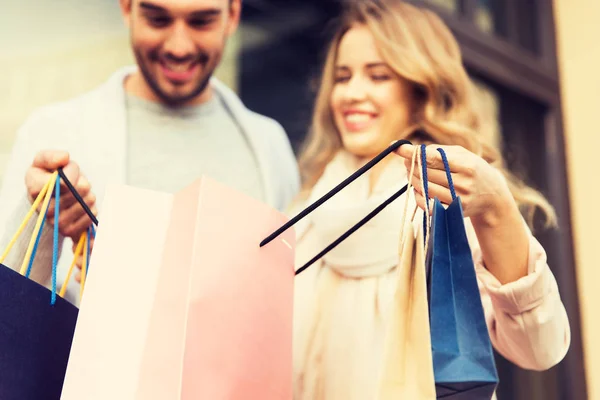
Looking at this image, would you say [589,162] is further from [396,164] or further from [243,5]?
[243,5]

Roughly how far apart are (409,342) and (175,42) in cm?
60

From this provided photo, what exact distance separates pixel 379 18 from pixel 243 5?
0.25 metres

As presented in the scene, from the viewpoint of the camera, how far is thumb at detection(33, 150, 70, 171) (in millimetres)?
779

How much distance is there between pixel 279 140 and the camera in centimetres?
115

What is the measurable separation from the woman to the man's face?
20 centimetres

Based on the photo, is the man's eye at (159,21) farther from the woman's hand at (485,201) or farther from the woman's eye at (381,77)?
the woman's hand at (485,201)

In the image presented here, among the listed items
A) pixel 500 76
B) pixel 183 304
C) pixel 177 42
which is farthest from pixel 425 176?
pixel 500 76

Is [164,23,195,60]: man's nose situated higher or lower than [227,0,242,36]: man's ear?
lower

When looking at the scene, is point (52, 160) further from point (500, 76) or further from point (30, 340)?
point (500, 76)

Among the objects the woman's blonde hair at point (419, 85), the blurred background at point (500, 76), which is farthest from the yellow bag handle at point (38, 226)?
the woman's blonde hair at point (419, 85)

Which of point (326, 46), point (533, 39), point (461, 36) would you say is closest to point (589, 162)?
point (533, 39)

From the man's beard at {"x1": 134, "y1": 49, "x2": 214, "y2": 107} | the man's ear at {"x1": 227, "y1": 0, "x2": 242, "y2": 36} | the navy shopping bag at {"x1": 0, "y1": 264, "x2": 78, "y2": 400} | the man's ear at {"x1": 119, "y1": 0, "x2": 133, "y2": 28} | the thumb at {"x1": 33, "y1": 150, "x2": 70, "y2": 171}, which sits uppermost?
the man's ear at {"x1": 227, "y1": 0, "x2": 242, "y2": 36}

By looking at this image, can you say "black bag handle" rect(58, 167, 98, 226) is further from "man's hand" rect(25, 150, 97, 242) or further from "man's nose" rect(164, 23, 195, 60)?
"man's nose" rect(164, 23, 195, 60)

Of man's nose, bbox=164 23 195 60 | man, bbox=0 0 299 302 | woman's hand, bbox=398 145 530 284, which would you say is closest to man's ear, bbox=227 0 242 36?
man, bbox=0 0 299 302
